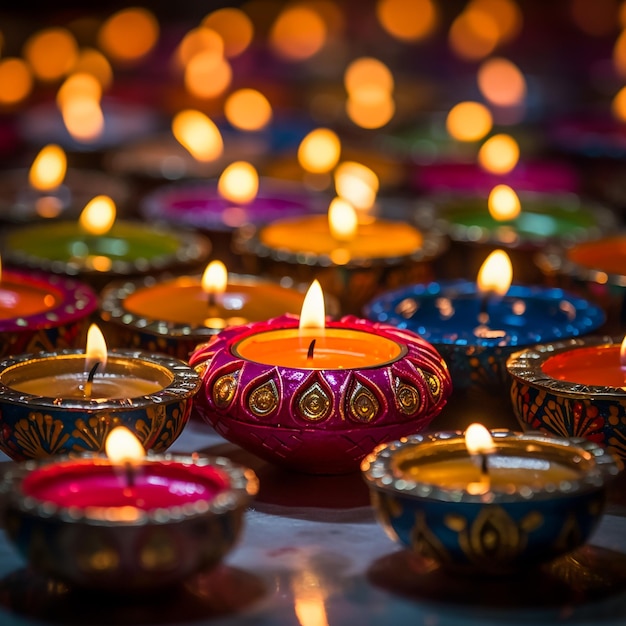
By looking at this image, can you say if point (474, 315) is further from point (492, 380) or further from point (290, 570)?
point (290, 570)

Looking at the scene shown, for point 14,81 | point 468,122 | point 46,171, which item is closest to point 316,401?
point 46,171

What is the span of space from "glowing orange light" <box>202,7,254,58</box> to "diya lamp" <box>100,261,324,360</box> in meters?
2.40

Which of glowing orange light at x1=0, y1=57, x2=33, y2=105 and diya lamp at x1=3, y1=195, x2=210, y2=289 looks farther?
glowing orange light at x1=0, y1=57, x2=33, y2=105

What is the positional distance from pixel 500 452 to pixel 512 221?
1073mm

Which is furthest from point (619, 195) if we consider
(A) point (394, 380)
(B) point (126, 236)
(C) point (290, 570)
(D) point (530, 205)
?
(C) point (290, 570)

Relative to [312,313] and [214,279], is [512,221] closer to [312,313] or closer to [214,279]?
[214,279]

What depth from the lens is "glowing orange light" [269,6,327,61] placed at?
4125 mm

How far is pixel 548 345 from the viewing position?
4.57ft

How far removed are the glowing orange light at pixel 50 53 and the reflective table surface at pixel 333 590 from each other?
2671mm

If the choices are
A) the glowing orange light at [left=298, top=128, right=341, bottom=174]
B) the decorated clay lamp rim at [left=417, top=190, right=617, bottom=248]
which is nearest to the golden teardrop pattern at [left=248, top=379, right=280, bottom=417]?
Answer: the decorated clay lamp rim at [left=417, top=190, right=617, bottom=248]

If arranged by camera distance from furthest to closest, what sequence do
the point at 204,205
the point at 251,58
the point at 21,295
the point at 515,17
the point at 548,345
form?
the point at 515,17, the point at 251,58, the point at 204,205, the point at 21,295, the point at 548,345

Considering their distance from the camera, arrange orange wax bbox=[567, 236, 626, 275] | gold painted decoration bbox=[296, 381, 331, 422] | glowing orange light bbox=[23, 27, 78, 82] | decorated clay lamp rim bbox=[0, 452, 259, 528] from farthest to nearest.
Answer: glowing orange light bbox=[23, 27, 78, 82] → orange wax bbox=[567, 236, 626, 275] → gold painted decoration bbox=[296, 381, 331, 422] → decorated clay lamp rim bbox=[0, 452, 259, 528]

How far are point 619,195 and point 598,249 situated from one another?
78cm

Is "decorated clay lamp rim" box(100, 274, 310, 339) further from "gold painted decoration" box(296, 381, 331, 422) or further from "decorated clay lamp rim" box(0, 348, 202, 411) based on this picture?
"gold painted decoration" box(296, 381, 331, 422)
